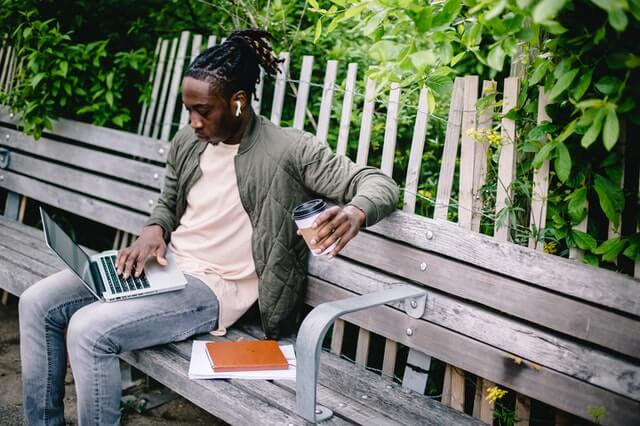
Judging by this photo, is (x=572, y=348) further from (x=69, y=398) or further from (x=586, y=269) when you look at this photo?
(x=69, y=398)

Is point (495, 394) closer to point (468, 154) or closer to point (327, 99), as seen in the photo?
point (468, 154)

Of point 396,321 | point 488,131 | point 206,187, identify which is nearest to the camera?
point 488,131

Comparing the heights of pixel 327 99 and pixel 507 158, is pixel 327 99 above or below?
above

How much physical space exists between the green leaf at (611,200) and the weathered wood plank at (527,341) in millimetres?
348

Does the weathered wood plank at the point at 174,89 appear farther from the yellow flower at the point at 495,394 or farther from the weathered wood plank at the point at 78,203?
the yellow flower at the point at 495,394

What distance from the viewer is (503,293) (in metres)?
2.24

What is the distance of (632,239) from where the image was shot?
1.96 metres

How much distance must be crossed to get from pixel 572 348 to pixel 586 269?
263 mm

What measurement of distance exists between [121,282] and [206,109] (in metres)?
0.78

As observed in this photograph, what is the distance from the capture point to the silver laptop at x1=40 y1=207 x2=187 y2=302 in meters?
2.49

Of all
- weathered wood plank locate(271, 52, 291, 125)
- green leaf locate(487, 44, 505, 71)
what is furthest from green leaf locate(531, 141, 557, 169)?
weathered wood plank locate(271, 52, 291, 125)

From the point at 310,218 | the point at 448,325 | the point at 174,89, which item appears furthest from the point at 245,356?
the point at 174,89

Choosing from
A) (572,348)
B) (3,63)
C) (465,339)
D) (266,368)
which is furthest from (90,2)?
(572,348)

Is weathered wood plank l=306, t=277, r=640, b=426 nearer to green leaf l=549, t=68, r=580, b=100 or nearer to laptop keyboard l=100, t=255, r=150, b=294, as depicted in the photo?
laptop keyboard l=100, t=255, r=150, b=294
